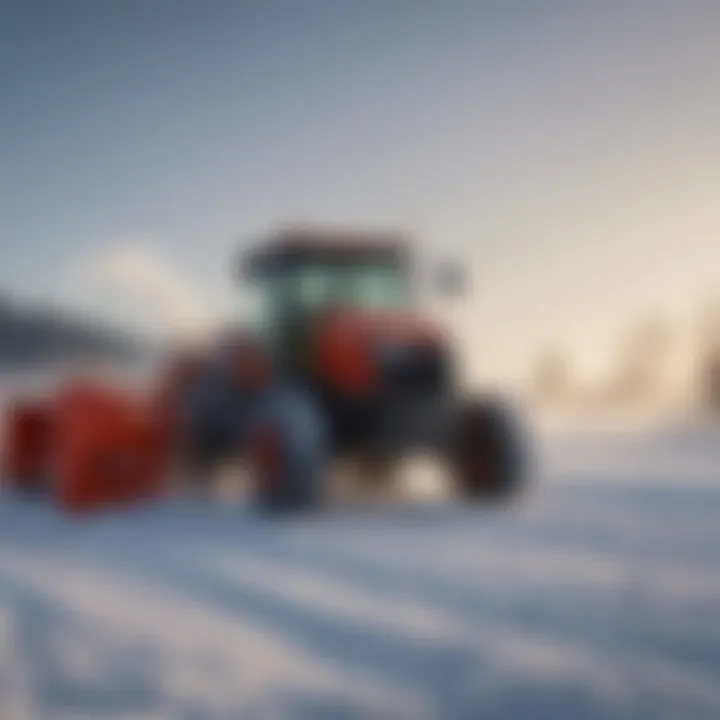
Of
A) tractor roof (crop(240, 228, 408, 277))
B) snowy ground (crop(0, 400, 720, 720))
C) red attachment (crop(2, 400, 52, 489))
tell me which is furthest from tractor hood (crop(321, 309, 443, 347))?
red attachment (crop(2, 400, 52, 489))

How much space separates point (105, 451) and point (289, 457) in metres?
0.53

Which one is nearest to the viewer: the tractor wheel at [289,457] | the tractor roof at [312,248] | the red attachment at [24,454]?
the tractor roof at [312,248]

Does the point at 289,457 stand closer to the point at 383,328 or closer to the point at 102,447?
the point at 383,328

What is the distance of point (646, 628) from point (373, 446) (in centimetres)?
122

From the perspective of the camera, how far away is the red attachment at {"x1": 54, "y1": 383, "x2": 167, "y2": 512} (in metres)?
2.39

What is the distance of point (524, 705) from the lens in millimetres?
1123

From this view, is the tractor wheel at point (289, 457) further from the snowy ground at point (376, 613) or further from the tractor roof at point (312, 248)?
the tractor roof at point (312, 248)

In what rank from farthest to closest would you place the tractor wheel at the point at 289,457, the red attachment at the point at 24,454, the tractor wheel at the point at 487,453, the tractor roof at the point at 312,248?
the red attachment at the point at 24,454, the tractor wheel at the point at 487,453, the tractor wheel at the point at 289,457, the tractor roof at the point at 312,248

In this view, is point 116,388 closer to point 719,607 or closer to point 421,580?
point 421,580

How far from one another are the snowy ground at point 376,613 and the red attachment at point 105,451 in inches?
5.0

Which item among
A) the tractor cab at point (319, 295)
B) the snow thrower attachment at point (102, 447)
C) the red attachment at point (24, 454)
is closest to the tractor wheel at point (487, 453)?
the tractor cab at point (319, 295)

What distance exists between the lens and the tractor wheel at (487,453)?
2518 millimetres

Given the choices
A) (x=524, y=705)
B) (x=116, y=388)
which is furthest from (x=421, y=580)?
(x=116, y=388)

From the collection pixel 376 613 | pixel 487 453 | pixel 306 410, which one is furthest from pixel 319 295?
pixel 376 613
